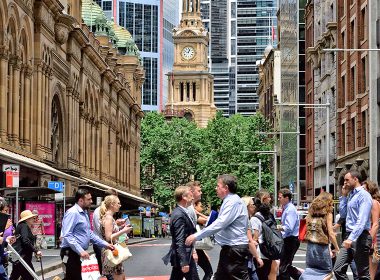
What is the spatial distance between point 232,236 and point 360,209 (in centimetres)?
308

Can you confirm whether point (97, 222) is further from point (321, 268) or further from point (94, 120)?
point (94, 120)

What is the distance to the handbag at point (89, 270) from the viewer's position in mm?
15945

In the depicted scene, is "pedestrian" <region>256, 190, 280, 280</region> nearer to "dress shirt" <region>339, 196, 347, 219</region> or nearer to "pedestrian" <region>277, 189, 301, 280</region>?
→ "pedestrian" <region>277, 189, 301, 280</region>

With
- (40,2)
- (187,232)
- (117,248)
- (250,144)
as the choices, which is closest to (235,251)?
(187,232)

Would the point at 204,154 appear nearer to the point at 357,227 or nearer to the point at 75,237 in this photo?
the point at 357,227

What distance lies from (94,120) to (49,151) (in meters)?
20.5

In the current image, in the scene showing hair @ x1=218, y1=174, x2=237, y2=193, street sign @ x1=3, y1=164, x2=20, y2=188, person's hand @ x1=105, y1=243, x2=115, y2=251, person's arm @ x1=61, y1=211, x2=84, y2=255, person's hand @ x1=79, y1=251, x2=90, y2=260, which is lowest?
person's hand @ x1=79, y1=251, x2=90, y2=260

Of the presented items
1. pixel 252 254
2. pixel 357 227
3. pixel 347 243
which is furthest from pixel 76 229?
pixel 357 227

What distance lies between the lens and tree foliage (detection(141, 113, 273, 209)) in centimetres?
10719

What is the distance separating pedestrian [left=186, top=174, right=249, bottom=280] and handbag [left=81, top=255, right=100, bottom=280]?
87.3 inches

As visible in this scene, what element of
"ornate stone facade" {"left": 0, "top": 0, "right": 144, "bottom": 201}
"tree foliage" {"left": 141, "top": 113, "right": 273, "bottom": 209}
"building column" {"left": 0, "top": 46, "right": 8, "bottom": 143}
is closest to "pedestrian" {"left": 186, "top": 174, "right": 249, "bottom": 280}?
"ornate stone facade" {"left": 0, "top": 0, "right": 144, "bottom": 201}

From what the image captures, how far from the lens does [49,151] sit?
56062mm

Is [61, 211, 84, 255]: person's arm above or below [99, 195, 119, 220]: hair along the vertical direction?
below

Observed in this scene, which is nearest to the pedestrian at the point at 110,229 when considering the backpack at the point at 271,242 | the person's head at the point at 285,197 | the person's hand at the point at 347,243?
the backpack at the point at 271,242
